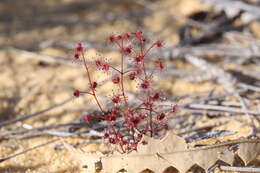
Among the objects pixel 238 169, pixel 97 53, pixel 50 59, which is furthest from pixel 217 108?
pixel 50 59

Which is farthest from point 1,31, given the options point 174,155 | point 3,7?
point 174,155

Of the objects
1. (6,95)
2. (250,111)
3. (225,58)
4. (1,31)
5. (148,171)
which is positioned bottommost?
(148,171)

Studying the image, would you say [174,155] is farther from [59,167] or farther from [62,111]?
[62,111]

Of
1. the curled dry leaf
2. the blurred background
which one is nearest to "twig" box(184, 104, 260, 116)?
the blurred background

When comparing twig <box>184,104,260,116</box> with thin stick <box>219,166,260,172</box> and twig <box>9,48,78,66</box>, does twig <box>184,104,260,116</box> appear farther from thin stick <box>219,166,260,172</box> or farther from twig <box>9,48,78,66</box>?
twig <box>9,48,78,66</box>

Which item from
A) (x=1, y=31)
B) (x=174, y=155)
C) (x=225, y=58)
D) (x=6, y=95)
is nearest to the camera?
(x=174, y=155)

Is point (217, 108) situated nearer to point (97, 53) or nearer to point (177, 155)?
point (177, 155)

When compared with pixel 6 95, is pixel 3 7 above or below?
above
